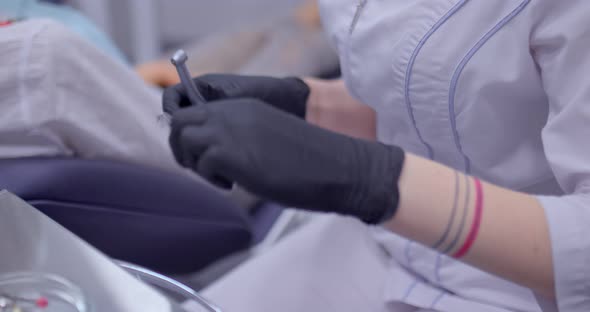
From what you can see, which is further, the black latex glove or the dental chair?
the dental chair

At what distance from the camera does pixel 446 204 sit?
523mm

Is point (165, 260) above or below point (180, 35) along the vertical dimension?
above

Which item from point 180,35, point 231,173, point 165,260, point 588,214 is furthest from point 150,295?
point 180,35

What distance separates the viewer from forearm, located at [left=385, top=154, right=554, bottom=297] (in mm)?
521

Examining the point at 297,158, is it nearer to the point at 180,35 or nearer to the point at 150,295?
the point at 150,295

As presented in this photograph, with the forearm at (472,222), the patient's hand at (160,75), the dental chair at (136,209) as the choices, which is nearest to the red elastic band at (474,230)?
the forearm at (472,222)

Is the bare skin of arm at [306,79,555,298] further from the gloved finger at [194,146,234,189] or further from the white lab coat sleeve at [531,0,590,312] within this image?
the gloved finger at [194,146,234,189]

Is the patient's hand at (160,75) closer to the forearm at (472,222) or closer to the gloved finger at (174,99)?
the gloved finger at (174,99)

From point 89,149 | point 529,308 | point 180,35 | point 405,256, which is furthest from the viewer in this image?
point 180,35

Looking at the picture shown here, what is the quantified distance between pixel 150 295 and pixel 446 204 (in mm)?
263

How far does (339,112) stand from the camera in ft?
2.85

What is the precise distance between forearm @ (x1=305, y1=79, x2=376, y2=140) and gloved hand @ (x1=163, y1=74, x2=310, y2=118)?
0.09 m

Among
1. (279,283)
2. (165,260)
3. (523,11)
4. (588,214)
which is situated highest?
(523,11)

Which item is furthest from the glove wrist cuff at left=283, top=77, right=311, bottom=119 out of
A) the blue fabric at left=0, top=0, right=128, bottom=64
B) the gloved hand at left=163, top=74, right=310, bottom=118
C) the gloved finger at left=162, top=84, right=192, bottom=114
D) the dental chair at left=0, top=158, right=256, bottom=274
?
the blue fabric at left=0, top=0, right=128, bottom=64
